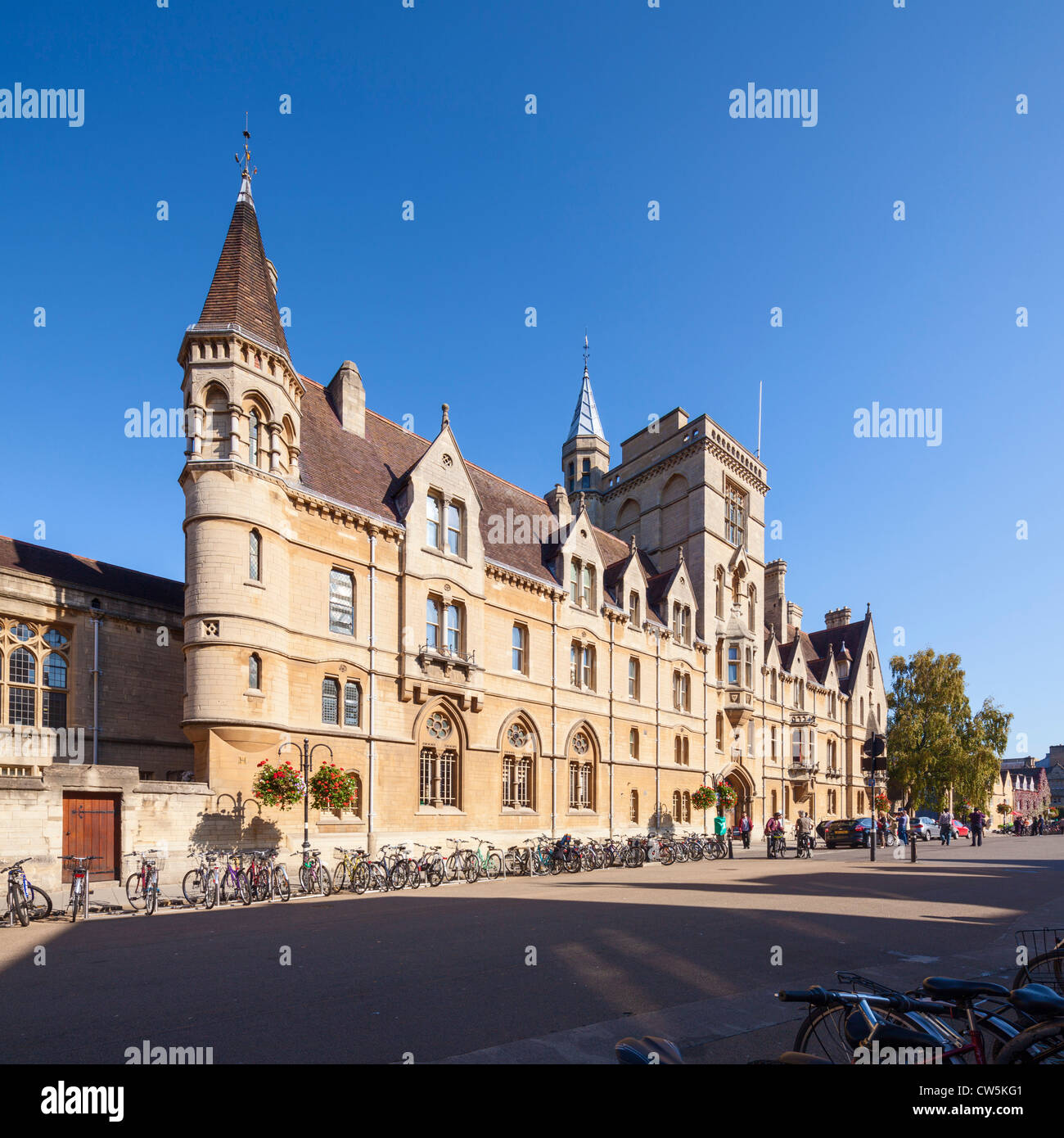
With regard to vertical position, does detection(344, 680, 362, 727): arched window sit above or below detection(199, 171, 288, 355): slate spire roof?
below

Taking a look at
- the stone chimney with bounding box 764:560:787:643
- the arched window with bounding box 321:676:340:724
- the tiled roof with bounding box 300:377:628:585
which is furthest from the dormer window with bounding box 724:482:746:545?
the arched window with bounding box 321:676:340:724

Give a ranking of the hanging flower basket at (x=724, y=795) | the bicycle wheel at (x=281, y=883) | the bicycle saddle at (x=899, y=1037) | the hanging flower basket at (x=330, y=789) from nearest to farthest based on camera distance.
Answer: the bicycle saddle at (x=899, y=1037), the bicycle wheel at (x=281, y=883), the hanging flower basket at (x=330, y=789), the hanging flower basket at (x=724, y=795)

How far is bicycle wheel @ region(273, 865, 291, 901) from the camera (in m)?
17.9

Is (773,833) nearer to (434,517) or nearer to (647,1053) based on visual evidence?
(434,517)

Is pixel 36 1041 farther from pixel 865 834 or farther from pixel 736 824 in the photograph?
pixel 736 824

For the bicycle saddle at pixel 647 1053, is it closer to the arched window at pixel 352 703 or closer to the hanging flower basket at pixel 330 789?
the hanging flower basket at pixel 330 789

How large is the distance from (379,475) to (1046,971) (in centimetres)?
2324

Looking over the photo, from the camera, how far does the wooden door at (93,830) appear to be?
57.6 ft

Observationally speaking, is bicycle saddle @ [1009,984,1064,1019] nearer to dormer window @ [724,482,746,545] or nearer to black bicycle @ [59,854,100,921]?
black bicycle @ [59,854,100,921]

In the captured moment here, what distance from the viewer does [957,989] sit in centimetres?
430

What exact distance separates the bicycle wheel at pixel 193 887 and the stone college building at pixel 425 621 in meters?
2.42

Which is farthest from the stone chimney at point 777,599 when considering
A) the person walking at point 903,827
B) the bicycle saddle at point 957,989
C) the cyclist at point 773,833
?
the bicycle saddle at point 957,989
